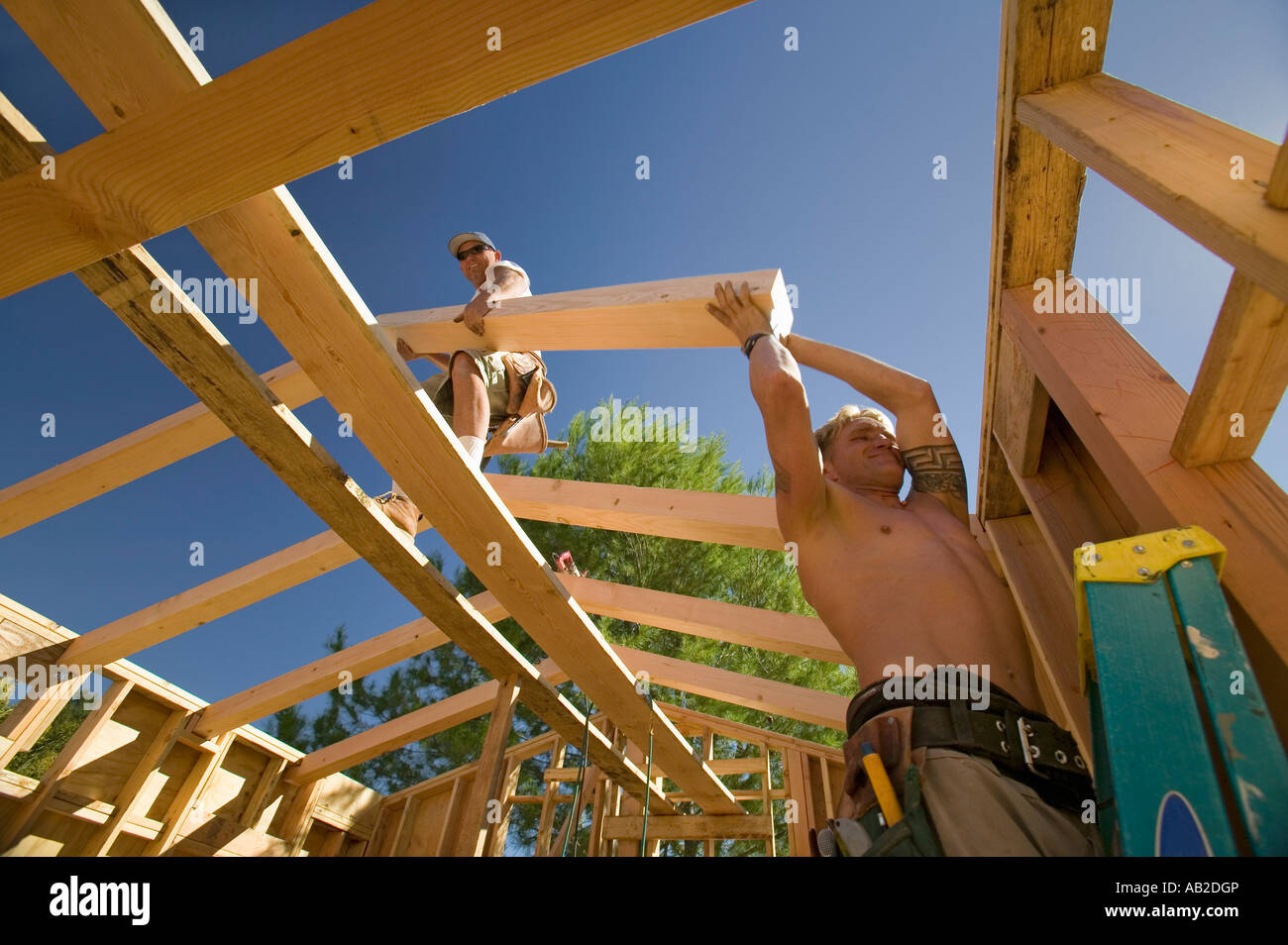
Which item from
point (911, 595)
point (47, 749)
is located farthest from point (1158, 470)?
point (47, 749)

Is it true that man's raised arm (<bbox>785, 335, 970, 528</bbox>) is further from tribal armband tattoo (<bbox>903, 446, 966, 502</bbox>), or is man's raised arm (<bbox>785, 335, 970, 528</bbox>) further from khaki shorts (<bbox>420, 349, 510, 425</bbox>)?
khaki shorts (<bbox>420, 349, 510, 425</bbox>)

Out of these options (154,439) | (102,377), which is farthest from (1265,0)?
(102,377)

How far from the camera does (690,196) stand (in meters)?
6.93

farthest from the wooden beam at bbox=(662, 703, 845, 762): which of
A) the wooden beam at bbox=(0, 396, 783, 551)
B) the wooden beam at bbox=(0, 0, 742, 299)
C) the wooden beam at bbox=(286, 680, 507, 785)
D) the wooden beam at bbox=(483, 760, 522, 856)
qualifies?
the wooden beam at bbox=(0, 0, 742, 299)

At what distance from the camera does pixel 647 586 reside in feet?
34.1

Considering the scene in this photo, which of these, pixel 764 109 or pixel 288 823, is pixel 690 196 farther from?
pixel 288 823

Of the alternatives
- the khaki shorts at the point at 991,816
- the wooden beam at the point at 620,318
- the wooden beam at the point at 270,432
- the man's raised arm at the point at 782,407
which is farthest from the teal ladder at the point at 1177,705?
the wooden beam at the point at 270,432

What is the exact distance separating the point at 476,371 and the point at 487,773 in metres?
1.79

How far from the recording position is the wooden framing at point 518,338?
108cm

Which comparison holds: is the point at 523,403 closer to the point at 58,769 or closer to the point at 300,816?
the point at 58,769

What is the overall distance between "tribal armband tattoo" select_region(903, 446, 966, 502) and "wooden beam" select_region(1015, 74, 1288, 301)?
1.12 meters

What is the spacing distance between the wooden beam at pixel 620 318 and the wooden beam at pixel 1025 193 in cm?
63

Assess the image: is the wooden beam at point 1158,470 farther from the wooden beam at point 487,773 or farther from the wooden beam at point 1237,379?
the wooden beam at point 487,773

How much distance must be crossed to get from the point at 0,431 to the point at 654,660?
7585mm
